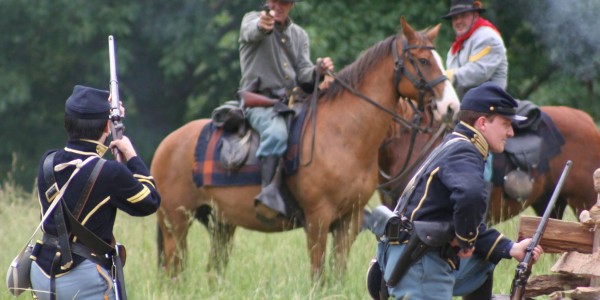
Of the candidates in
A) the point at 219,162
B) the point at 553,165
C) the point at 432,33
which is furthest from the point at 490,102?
the point at 553,165

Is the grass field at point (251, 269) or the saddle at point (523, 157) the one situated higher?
the saddle at point (523, 157)

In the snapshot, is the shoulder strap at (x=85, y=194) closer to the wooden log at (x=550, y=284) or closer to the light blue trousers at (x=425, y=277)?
the light blue trousers at (x=425, y=277)

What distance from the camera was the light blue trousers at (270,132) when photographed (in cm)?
912

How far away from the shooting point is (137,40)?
2172cm

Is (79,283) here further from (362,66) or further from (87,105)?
(362,66)

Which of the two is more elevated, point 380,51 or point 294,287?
point 380,51

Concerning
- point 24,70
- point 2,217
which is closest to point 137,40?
point 24,70

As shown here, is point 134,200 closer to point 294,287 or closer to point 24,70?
point 294,287

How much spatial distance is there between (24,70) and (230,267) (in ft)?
44.6

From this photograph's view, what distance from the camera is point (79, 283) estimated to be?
218 inches

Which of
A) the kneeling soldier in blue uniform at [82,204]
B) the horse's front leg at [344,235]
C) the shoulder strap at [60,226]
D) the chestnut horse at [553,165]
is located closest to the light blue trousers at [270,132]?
the horse's front leg at [344,235]

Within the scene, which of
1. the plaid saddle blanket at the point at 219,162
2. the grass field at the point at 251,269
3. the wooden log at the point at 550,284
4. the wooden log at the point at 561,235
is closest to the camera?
the wooden log at the point at 561,235

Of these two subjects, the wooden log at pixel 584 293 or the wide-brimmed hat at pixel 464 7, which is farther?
the wide-brimmed hat at pixel 464 7

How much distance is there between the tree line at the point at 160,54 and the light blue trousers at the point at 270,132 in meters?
7.79
